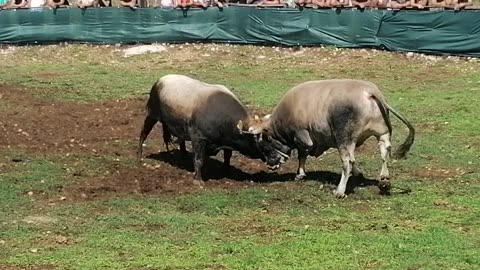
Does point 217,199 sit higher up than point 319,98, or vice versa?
point 319,98

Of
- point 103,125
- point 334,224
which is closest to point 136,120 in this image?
point 103,125

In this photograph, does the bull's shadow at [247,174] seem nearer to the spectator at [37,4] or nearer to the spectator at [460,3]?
the spectator at [460,3]

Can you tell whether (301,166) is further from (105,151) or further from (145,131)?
(105,151)

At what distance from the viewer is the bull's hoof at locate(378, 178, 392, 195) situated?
12.8m

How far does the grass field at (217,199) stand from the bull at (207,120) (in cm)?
54

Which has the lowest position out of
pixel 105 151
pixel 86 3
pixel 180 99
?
pixel 105 151

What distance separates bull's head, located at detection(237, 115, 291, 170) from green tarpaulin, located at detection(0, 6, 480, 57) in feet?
42.7

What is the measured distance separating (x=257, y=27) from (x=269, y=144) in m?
15.4

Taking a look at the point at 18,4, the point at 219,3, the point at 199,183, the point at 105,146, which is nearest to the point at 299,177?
the point at 199,183

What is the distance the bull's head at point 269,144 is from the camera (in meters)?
14.2

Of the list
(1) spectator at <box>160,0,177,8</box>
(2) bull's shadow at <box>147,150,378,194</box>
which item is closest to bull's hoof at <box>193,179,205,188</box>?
(2) bull's shadow at <box>147,150,378,194</box>

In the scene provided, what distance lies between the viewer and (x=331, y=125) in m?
13.1

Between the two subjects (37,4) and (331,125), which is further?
(37,4)

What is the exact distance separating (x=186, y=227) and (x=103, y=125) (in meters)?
7.80
